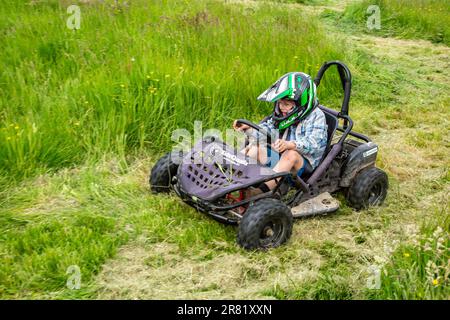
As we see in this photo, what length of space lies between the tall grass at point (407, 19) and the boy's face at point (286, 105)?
6969 millimetres

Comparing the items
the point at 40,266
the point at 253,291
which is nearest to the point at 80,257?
the point at 40,266

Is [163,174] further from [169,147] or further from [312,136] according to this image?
[312,136]

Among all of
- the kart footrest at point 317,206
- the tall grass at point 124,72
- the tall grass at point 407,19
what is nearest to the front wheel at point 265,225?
the kart footrest at point 317,206

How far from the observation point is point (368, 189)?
504 centimetres

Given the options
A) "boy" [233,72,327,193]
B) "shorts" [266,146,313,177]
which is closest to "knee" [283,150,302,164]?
"boy" [233,72,327,193]

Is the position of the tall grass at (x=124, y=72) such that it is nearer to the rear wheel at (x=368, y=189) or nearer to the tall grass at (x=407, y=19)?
the rear wheel at (x=368, y=189)

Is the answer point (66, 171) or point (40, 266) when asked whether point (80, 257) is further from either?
point (66, 171)

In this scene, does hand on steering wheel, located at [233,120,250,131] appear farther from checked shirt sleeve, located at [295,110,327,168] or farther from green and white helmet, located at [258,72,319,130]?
checked shirt sleeve, located at [295,110,327,168]

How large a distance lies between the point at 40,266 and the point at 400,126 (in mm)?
4932

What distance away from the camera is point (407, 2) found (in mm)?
11820

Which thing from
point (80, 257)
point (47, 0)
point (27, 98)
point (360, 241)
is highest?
point (47, 0)

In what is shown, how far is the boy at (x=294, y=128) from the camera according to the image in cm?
471

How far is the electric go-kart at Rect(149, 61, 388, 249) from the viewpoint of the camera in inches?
168

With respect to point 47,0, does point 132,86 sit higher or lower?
lower
